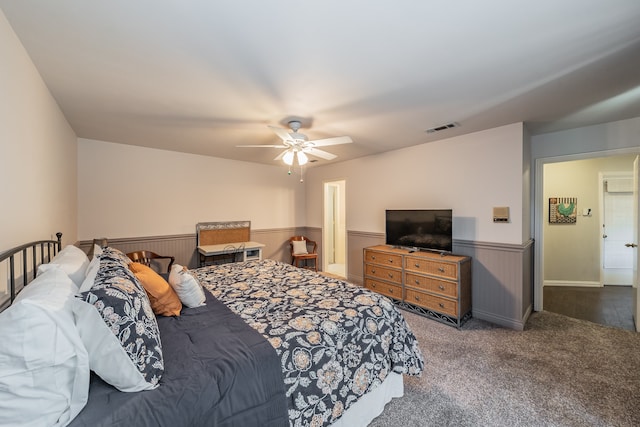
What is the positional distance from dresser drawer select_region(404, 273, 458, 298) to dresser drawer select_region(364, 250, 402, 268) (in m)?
0.22

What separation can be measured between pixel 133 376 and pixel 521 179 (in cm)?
394

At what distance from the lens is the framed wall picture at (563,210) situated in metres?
4.81

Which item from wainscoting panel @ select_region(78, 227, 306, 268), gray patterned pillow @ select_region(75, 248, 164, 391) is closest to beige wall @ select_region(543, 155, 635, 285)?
wainscoting panel @ select_region(78, 227, 306, 268)

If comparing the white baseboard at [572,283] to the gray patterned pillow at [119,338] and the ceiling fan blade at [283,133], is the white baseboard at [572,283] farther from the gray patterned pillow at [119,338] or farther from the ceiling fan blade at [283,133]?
the gray patterned pillow at [119,338]

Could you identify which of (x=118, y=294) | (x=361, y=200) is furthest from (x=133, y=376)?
(x=361, y=200)

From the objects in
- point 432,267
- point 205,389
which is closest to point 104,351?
point 205,389

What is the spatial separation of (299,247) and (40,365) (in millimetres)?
4743

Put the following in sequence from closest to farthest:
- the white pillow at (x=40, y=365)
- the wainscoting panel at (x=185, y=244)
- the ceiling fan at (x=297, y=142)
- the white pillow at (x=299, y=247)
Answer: the white pillow at (x=40, y=365) → the ceiling fan at (x=297, y=142) → the wainscoting panel at (x=185, y=244) → the white pillow at (x=299, y=247)

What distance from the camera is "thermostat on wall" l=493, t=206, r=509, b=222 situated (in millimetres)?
3197

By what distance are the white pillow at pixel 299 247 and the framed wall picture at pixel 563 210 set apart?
16.0 feet

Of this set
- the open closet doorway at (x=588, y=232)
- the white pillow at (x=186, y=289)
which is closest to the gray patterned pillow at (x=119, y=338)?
the white pillow at (x=186, y=289)

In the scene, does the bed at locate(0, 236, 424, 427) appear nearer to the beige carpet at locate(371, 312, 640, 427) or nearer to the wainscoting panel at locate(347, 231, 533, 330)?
the beige carpet at locate(371, 312, 640, 427)

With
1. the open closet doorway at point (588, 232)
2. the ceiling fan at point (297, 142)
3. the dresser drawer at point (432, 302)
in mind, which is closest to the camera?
the ceiling fan at point (297, 142)

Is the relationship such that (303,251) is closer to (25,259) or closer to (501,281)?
(501,281)
